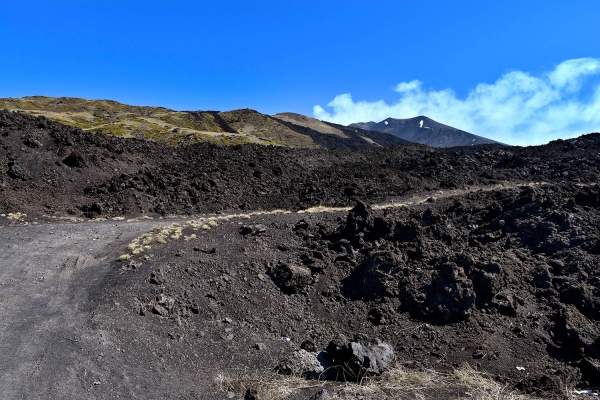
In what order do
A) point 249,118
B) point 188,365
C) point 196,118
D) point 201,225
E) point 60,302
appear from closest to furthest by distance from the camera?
point 188,365 < point 60,302 < point 201,225 < point 196,118 < point 249,118

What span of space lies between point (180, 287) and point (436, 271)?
27.8 feet

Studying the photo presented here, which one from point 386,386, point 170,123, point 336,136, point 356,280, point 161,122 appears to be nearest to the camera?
point 386,386

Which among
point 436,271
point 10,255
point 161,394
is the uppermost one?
point 436,271

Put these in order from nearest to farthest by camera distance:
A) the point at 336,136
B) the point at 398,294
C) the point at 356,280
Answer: the point at 398,294, the point at 356,280, the point at 336,136

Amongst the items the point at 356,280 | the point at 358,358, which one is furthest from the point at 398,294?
the point at 358,358

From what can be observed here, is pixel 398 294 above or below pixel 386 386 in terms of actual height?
above

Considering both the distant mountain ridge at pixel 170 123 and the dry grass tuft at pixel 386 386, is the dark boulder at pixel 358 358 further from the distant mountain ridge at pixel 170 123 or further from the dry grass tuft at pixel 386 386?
the distant mountain ridge at pixel 170 123

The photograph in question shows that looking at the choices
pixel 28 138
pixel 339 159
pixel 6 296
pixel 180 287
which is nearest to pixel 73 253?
pixel 6 296

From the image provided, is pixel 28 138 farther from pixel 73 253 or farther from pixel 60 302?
pixel 60 302

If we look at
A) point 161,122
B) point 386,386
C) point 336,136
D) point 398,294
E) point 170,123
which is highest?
point 336,136

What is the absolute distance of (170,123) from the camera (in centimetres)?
7950

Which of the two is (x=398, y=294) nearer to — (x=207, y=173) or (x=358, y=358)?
(x=358, y=358)

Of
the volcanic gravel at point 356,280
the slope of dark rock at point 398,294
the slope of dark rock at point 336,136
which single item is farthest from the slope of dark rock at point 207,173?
the slope of dark rock at point 336,136

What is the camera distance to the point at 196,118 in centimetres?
9581
